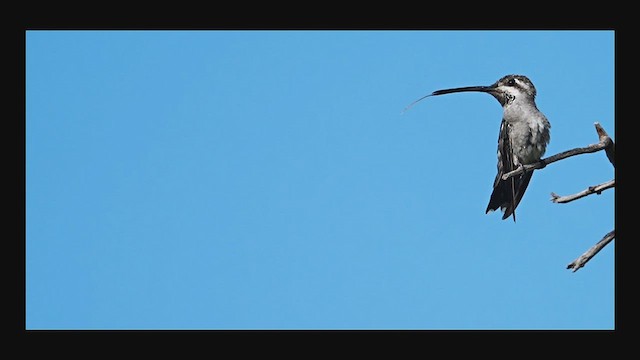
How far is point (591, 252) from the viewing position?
661 centimetres

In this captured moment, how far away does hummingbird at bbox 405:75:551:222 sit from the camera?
11.4 metres

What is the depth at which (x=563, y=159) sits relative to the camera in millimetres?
7879

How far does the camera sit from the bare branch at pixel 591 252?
257 inches

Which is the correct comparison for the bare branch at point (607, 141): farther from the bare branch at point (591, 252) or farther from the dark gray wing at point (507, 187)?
the dark gray wing at point (507, 187)

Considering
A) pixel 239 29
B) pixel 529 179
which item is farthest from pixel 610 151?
pixel 239 29

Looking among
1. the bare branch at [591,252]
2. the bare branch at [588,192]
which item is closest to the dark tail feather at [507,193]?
the bare branch at [588,192]

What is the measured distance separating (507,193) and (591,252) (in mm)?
4826

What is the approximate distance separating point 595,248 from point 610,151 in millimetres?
1216

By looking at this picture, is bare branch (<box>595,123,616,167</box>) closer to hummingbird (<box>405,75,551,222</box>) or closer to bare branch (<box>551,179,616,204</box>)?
bare branch (<box>551,179,616,204</box>)

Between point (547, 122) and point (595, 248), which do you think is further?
point (547, 122)

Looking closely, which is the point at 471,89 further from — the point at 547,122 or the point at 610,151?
the point at 610,151

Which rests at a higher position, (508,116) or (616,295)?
(508,116)
